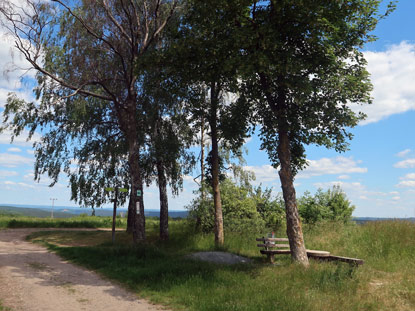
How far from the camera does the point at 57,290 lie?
904 cm

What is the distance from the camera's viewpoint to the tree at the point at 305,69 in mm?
10578

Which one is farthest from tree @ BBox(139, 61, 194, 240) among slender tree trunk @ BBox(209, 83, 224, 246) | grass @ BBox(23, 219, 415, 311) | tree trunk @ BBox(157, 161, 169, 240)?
grass @ BBox(23, 219, 415, 311)

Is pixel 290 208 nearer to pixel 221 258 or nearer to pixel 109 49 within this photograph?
pixel 221 258

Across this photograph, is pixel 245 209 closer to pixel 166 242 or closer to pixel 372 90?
pixel 166 242

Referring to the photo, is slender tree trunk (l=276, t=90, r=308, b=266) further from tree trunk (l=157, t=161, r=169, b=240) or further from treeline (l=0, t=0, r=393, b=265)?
tree trunk (l=157, t=161, r=169, b=240)

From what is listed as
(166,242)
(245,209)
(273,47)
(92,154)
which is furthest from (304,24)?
(92,154)

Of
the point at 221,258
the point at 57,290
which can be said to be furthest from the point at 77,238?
the point at 57,290

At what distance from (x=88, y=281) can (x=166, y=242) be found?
338 inches

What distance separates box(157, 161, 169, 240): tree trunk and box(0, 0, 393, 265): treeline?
62 millimetres

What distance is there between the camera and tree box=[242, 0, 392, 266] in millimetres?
10578

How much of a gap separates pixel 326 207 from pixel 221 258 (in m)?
15.5

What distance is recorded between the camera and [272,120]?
40.8 feet

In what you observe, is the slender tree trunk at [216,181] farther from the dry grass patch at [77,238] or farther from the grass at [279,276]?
the dry grass patch at [77,238]

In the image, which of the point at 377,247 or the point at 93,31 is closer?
the point at 377,247
